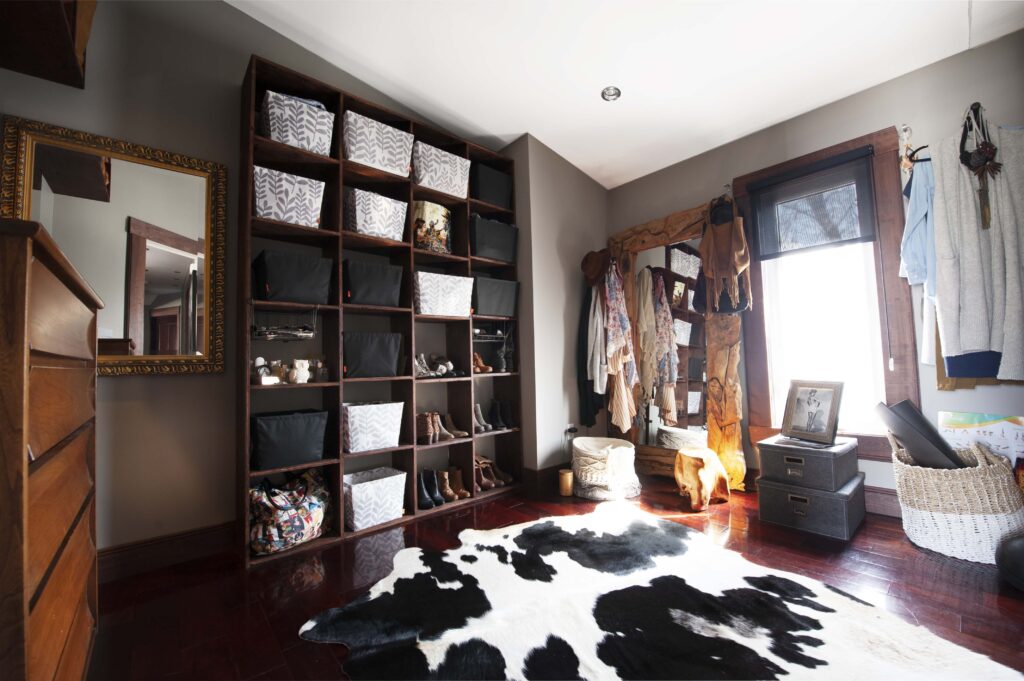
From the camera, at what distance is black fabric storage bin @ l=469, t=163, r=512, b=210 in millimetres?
3312

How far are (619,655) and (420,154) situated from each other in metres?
3.01

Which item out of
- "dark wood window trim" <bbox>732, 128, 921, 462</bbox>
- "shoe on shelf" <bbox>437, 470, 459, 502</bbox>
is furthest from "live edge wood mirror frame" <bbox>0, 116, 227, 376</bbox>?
"dark wood window trim" <bbox>732, 128, 921, 462</bbox>

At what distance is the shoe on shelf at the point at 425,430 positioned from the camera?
2957 mm

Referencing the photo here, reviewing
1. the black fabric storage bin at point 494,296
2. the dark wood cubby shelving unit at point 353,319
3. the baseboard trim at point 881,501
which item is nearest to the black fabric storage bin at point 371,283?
the dark wood cubby shelving unit at point 353,319

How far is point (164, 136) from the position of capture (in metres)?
2.35

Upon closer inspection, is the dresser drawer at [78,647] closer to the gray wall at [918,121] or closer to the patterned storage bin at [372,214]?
the patterned storage bin at [372,214]

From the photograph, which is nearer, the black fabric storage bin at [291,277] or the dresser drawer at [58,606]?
the dresser drawer at [58,606]

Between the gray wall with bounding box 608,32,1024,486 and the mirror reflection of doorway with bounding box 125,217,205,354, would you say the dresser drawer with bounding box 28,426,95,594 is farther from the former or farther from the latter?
the gray wall with bounding box 608,32,1024,486

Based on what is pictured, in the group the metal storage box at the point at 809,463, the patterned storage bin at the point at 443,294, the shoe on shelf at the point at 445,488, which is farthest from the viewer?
the shoe on shelf at the point at 445,488

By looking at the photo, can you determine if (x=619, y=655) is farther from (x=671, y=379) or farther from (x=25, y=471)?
(x=671, y=379)

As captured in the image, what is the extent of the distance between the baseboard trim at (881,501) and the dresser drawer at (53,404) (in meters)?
3.68

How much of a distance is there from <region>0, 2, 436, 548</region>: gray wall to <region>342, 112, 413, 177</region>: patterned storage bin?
26.7 inches

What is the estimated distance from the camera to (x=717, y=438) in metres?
3.21

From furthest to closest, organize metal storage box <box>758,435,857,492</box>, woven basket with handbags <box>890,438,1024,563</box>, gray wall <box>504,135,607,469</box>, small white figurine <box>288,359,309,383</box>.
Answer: gray wall <box>504,135,607,469</box> → small white figurine <box>288,359,309,383</box> → metal storage box <box>758,435,857,492</box> → woven basket with handbags <box>890,438,1024,563</box>
